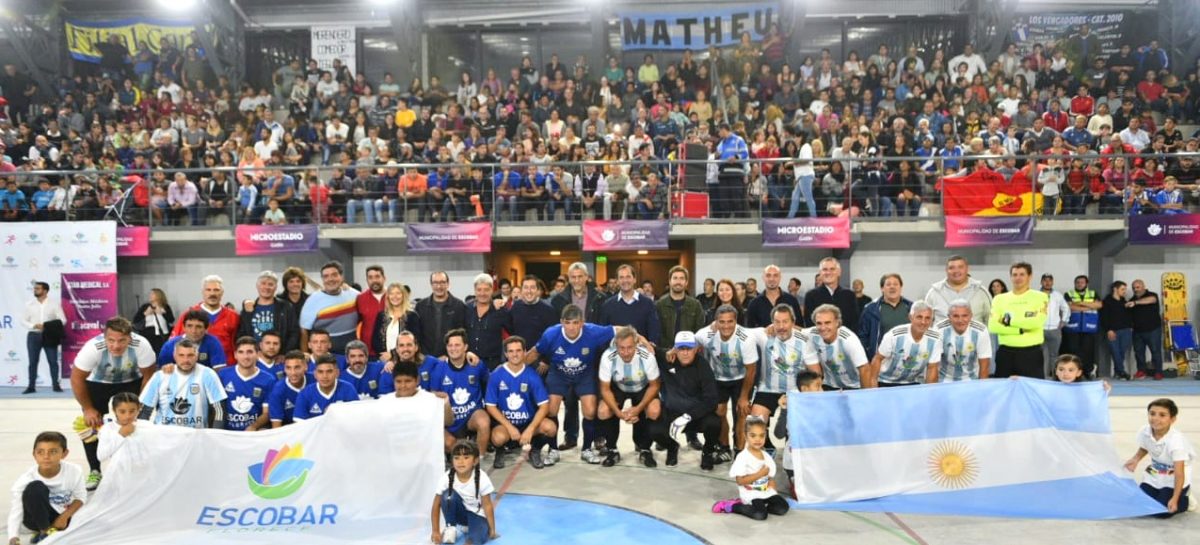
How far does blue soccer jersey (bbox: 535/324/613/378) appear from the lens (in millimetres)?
7531

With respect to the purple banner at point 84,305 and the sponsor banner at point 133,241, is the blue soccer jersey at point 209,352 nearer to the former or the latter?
the sponsor banner at point 133,241

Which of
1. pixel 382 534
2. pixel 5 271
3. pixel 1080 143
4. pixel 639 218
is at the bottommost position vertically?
pixel 382 534

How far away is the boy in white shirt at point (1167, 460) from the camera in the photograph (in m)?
5.70

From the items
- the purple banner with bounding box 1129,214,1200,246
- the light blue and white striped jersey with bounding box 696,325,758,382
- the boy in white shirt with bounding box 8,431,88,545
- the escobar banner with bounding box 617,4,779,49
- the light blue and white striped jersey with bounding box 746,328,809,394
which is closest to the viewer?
the boy in white shirt with bounding box 8,431,88,545

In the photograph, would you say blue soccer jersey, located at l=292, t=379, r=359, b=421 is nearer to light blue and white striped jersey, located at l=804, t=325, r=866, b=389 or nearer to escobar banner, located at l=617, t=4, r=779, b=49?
light blue and white striped jersey, located at l=804, t=325, r=866, b=389

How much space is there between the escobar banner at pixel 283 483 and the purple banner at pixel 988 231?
997 centimetres

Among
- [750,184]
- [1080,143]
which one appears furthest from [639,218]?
[1080,143]

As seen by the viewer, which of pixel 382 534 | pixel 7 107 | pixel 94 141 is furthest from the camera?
pixel 7 107

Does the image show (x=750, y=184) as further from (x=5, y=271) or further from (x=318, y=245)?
(x=5, y=271)

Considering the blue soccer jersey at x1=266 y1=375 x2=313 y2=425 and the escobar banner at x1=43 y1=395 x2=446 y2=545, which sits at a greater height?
the blue soccer jersey at x1=266 y1=375 x2=313 y2=425

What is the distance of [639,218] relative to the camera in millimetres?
13359

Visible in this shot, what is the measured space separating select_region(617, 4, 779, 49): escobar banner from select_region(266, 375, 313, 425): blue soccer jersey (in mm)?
16077

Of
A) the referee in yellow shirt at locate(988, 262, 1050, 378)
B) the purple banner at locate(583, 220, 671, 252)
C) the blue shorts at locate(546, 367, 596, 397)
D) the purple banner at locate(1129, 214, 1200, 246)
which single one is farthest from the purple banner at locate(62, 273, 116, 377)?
the purple banner at locate(1129, 214, 1200, 246)

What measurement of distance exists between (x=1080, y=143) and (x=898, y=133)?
3233mm
